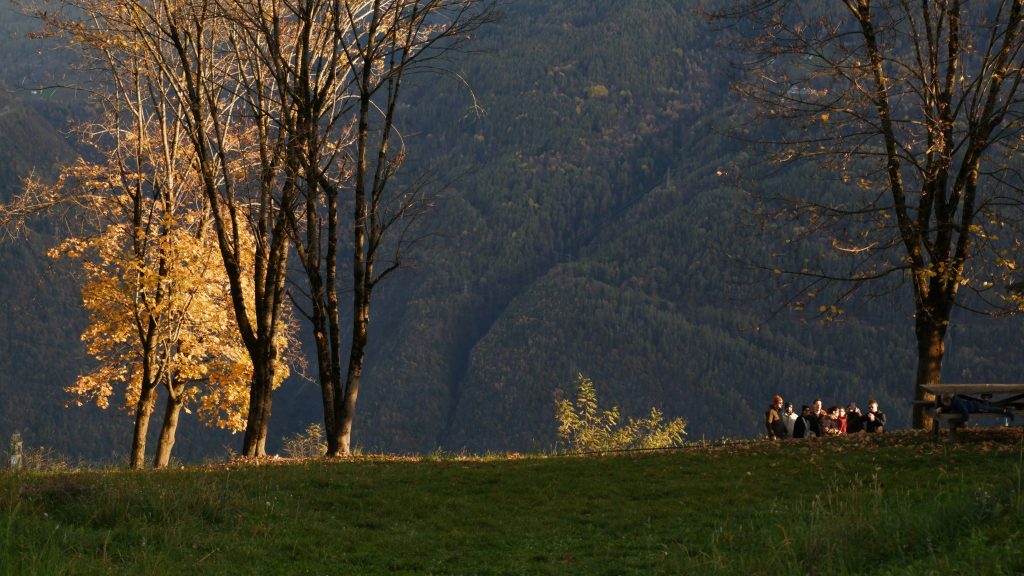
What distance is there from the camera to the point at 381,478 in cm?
1633

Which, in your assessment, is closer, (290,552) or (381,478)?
(290,552)

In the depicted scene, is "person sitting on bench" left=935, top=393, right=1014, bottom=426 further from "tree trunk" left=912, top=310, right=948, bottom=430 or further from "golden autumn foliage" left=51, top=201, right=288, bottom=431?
"golden autumn foliage" left=51, top=201, right=288, bottom=431

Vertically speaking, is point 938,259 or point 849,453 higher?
point 938,259

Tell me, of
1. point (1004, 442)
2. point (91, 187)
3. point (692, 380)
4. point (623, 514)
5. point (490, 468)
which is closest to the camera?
point (623, 514)

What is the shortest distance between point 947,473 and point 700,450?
203 inches

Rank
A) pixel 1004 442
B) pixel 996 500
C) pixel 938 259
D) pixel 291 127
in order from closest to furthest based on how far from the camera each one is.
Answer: pixel 996 500, pixel 1004 442, pixel 938 259, pixel 291 127

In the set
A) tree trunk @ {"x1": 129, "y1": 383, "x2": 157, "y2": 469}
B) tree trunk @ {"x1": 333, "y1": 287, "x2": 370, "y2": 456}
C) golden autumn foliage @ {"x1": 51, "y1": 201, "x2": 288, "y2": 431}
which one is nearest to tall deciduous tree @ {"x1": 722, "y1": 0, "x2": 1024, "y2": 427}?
tree trunk @ {"x1": 333, "y1": 287, "x2": 370, "y2": 456}

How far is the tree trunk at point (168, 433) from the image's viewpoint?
29.5 metres

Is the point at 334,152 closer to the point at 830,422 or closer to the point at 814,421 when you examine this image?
the point at 814,421

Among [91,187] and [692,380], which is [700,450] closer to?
[91,187]

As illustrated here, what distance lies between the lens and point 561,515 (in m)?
13.7

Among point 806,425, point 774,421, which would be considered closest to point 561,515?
point 774,421

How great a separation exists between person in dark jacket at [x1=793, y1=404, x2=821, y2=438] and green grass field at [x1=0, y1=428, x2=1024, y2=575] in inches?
265

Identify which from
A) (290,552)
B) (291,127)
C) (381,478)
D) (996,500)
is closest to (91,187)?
(291,127)
